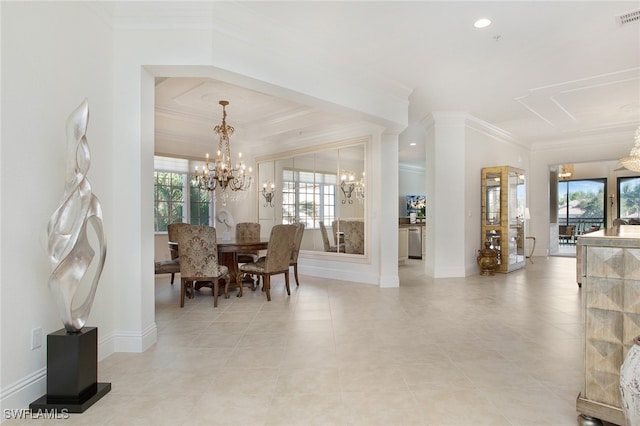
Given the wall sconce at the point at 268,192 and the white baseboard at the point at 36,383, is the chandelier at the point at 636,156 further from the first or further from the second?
the white baseboard at the point at 36,383

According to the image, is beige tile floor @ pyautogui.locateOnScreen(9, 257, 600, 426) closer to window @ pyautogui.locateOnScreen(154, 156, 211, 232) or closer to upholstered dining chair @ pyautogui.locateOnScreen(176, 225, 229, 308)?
upholstered dining chair @ pyautogui.locateOnScreen(176, 225, 229, 308)

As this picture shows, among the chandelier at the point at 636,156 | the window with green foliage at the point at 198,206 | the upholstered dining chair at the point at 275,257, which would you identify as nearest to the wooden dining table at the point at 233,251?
the upholstered dining chair at the point at 275,257

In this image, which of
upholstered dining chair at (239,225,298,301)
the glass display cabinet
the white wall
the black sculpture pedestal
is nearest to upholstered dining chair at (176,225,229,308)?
upholstered dining chair at (239,225,298,301)

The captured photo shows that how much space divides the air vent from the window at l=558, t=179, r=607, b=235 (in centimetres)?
1096

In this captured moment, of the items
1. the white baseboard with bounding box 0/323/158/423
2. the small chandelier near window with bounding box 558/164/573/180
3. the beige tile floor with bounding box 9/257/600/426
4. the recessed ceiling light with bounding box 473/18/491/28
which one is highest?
the recessed ceiling light with bounding box 473/18/491/28

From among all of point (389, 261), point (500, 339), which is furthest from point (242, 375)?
point (389, 261)

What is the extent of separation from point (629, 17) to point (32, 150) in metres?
4.87

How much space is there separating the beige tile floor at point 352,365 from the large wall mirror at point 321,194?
6.16 feet

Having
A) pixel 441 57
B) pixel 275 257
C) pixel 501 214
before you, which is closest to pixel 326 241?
pixel 275 257

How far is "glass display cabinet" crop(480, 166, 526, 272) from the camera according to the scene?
670 cm

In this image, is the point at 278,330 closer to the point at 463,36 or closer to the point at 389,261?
the point at 389,261

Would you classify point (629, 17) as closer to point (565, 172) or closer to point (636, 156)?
point (636, 156)

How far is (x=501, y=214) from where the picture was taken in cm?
676

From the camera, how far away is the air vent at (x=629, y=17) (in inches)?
122
